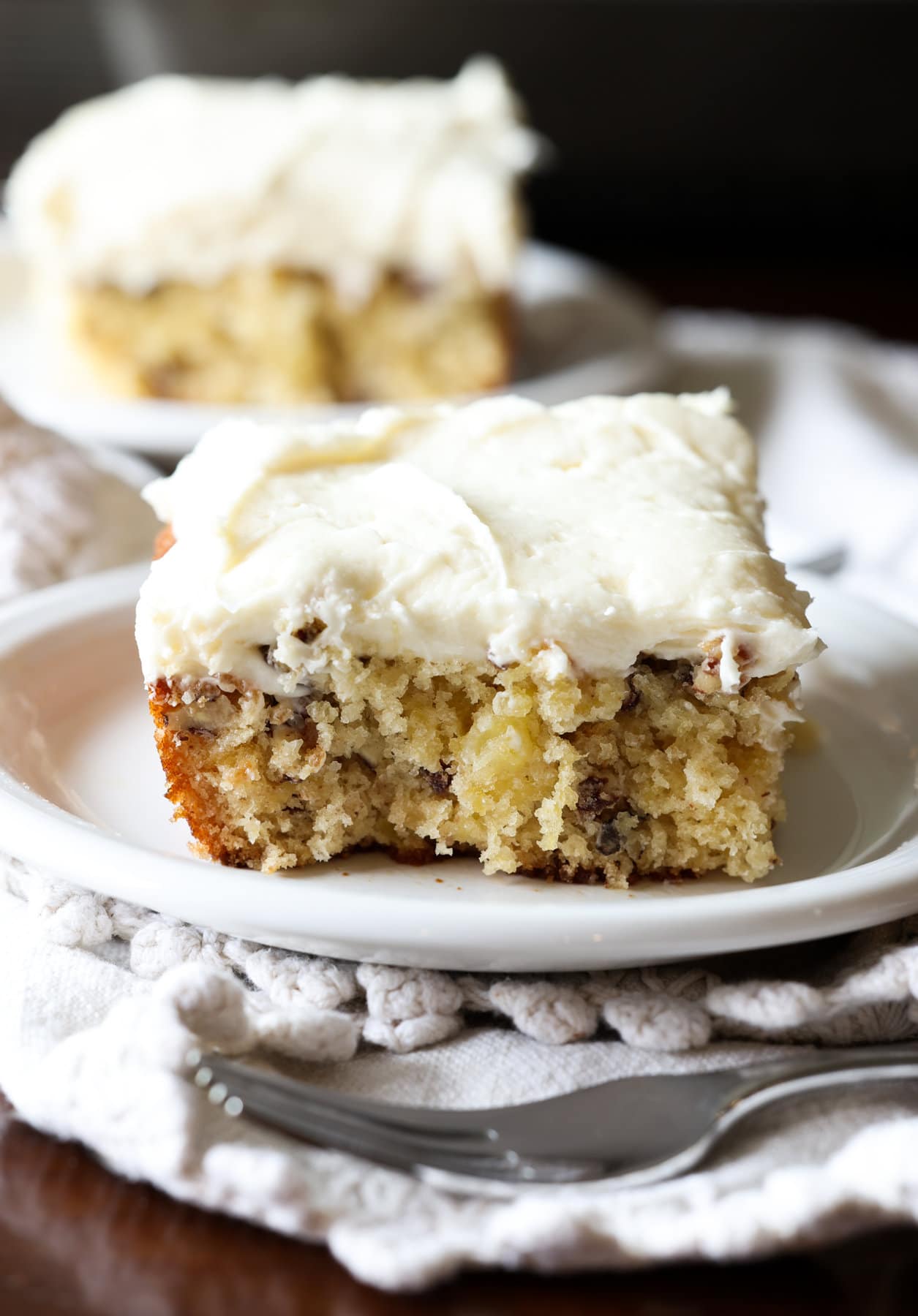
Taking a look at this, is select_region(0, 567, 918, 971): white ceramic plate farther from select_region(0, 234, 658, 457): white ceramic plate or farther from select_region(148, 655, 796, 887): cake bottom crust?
select_region(0, 234, 658, 457): white ceramic plate

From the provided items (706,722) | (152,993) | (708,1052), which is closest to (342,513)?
(706,722)

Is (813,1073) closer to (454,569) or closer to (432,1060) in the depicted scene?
(432,1060)

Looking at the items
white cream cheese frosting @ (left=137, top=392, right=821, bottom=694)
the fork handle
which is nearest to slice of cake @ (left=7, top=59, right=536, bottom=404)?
white cream cheese frosting @ (left=137, top=392, right=821, bottom=694)

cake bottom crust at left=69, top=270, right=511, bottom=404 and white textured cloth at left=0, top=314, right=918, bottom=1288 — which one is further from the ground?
white textured cloth at left=0, top=314, right=918, bottom=1288

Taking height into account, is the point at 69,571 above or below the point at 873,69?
above

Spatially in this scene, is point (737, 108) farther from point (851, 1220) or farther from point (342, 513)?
point (851, 1220)

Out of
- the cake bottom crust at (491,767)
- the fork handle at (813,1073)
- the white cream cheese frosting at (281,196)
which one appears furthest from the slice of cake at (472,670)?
the white cream cheese frosting at (281,196)

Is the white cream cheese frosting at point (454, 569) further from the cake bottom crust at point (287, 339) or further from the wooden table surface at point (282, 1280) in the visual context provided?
the cake bottom crust at point (287, 339)
